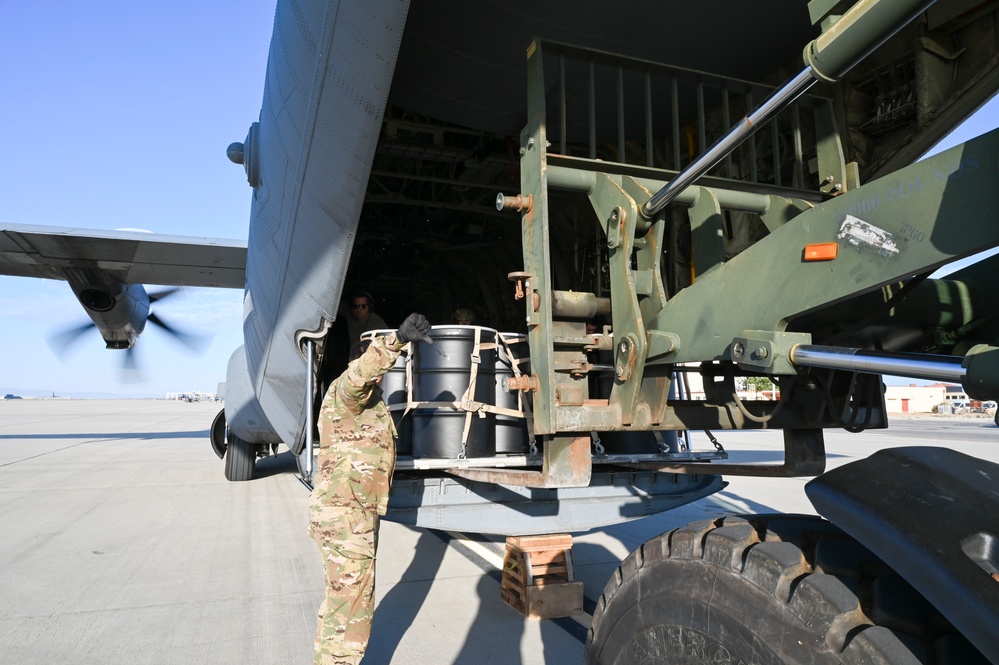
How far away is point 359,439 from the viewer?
321 centimetres

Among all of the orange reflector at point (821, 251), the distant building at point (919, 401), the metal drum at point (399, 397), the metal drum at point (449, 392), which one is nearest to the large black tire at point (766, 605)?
the orange reflector at point (821, 251)

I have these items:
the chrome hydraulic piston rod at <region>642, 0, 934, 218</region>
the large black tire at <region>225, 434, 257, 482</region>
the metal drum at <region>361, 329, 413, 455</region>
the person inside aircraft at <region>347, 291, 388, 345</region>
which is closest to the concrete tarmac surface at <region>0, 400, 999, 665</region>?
the large black tire at <region>225, 434, 257, 482</region>

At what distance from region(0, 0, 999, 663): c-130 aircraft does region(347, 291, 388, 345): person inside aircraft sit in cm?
116

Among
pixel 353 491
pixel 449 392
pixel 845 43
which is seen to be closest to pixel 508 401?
pixel 449 392

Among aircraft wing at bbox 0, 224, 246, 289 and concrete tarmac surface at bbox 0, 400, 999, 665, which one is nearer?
concrete tarmac surface at bbox 0, 400, 999, 665

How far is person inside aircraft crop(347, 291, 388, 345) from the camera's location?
21.2ft

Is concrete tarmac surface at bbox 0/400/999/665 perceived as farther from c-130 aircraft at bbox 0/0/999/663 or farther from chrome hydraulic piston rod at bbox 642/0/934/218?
A: chrome hydraulic piston rod at bbox 642/0/934/218

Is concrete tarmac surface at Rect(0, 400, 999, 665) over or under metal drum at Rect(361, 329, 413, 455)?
under

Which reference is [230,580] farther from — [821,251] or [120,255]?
[120,255]

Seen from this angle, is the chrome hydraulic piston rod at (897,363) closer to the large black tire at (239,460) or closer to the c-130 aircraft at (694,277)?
the c-130 aircraft at (694,277)

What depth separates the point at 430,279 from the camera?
29.9 feet

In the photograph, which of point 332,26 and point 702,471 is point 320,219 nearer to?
point 332,26

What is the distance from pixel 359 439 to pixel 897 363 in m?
2.49

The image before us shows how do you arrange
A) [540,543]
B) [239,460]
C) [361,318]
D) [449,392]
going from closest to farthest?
1. [449,392]
2. [540,543]
3. [361,318]
4. [239,460]
